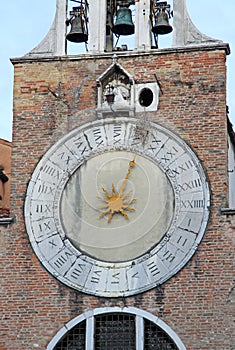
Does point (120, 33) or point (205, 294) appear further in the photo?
point (120, 33)

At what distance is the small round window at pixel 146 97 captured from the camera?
76.4ft

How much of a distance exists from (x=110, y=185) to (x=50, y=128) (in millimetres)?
1501

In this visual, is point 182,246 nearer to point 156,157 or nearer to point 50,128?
point 156,157

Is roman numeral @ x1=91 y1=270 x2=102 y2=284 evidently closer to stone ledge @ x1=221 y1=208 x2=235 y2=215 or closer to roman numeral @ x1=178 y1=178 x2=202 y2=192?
roman numeral @ x1=178 y1=178 x2=202 y2=192

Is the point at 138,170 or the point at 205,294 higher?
the point at 138,170

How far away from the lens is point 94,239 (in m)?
22.6

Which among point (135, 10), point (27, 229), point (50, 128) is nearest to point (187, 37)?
point (135, 10)

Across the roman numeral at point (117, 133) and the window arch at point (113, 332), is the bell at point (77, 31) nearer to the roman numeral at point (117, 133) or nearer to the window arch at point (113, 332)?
the roman numeral at point (117, 133)

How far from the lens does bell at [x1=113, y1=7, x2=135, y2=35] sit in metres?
24.4

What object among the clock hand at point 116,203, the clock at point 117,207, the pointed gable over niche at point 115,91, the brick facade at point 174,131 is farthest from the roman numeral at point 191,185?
the pointed gable over niche at point 115,91

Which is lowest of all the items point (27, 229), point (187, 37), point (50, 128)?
point (27, 229)

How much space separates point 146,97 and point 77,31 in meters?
1.92

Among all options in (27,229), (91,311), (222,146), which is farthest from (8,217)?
(222,146)

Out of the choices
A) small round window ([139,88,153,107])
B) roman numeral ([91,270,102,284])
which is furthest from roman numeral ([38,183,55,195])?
small round window ([139,88,153,107])
